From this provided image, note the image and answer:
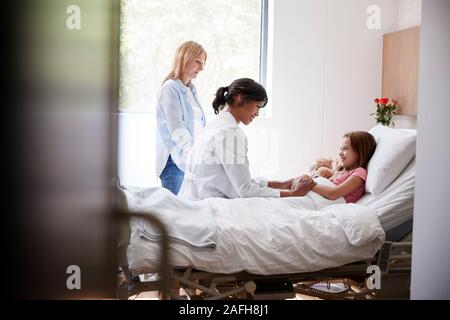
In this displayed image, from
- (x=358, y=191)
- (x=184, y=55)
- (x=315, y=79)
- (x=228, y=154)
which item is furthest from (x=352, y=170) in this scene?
(x=315, y=79)

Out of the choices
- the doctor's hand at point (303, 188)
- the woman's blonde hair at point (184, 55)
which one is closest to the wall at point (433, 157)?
the doctor's hand at point (303, 188)

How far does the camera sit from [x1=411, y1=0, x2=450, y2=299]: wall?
1039 millimetres

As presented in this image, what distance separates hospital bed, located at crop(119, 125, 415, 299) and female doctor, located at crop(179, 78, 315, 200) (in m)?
0.15

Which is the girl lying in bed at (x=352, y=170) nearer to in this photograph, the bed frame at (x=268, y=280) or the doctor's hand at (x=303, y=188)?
the doctor's hand at (x=303, y=188)

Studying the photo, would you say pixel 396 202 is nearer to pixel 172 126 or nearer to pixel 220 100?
pixel 220 100

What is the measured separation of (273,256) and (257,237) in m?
0.06

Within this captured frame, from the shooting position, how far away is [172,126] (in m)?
2.01

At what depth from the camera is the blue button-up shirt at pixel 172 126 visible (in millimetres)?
2004

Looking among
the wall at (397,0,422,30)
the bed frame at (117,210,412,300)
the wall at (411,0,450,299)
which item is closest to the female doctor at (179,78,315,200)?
the bed frame at (117,210,412,300)

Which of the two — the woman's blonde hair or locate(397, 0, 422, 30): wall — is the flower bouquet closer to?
locate(397, 0, 422, 30): wall

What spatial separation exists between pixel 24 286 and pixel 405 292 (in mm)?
1110

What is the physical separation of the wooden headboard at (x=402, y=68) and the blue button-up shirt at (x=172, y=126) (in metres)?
1.29
